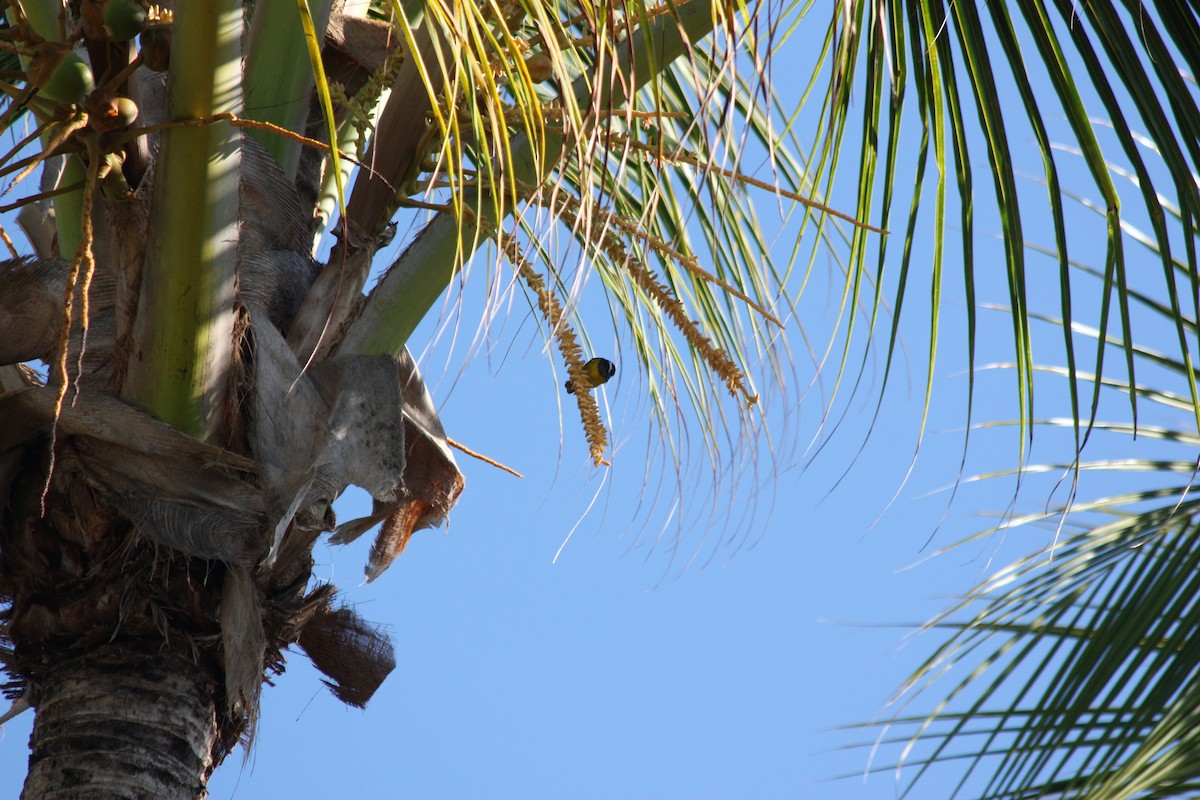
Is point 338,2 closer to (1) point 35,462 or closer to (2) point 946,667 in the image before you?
(1) point 35,462

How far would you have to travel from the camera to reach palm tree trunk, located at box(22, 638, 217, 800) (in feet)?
4.97

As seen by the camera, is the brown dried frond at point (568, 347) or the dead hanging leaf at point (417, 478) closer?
the brown dried frond at point (568, 347)

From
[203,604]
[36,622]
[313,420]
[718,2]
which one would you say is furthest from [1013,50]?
[36,622]

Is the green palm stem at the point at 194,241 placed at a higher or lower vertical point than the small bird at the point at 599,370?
lower

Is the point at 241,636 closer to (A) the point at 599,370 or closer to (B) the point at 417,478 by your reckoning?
(B) the point at 417,478

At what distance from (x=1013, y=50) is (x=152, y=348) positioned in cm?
110

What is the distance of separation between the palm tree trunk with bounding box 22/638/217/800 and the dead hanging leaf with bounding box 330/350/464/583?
31 centimetres

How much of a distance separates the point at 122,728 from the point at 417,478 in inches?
20.8

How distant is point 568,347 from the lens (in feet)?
4.93

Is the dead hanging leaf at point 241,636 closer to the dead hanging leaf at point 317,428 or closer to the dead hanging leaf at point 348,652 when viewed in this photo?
the dead hanging leaf at point 317,428

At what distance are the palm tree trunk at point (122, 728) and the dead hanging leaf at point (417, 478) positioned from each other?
1.03ft

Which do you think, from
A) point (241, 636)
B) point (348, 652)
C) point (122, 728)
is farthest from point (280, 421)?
point (348, 652)

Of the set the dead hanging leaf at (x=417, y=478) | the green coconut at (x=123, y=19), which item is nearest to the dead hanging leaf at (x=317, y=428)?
the dead hanging leaf at (x=417, y=478)

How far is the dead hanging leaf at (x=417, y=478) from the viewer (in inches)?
69.1
